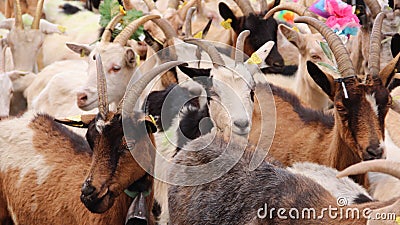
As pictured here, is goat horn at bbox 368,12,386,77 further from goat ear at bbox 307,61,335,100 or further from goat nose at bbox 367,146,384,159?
goat nose at bbox 367,146,384,159

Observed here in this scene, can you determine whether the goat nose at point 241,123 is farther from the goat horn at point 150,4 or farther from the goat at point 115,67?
the goat horn at point 150,4

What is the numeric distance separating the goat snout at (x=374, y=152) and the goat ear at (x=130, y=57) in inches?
82.6

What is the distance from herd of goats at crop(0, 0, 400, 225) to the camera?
4.48m

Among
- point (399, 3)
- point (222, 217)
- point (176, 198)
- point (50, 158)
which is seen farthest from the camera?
point (399, 3)

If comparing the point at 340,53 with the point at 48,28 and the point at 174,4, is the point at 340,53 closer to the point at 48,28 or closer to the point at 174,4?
the point at 174,4

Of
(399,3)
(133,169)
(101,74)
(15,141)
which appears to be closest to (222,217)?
(133,169)

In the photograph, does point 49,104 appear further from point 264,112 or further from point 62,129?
point 264,112

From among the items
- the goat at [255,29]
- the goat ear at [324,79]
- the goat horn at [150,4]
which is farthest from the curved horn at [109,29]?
the goat ear at [324,79]

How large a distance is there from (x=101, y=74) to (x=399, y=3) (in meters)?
3.38

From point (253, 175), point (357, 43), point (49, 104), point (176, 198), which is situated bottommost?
point (49, 104)

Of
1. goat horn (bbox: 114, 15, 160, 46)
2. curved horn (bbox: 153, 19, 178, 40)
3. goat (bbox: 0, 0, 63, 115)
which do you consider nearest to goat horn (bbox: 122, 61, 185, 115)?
goat horn (bbox: 114, 15, 160, 46)

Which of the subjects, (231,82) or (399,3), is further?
(399,3)

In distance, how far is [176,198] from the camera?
15.8 feet

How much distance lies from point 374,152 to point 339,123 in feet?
1.35
